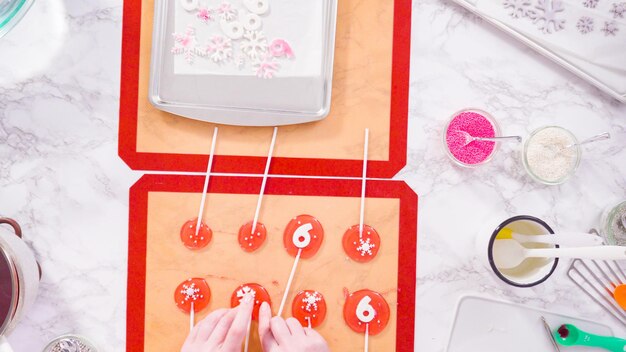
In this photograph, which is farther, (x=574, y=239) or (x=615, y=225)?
(x=615, y=225)

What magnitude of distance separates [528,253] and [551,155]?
181 millimetres

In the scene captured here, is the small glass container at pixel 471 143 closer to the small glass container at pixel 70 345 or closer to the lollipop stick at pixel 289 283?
the lollipop stick at pixel 289 283

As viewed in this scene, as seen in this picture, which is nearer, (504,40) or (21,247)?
(21,247)

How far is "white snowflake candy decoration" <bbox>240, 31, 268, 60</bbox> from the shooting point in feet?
2.87

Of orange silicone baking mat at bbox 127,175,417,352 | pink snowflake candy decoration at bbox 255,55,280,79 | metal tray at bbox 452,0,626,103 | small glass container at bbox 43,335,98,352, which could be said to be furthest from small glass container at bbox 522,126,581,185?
small glass container at bbox 43,335,98,352

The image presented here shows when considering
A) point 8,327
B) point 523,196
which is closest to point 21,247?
point 8,327

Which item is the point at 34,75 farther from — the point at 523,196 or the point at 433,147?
the point at 523,196

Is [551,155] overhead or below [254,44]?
below

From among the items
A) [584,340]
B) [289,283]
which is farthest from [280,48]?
[584,340]

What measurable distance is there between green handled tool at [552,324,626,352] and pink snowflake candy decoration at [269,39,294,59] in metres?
0.68

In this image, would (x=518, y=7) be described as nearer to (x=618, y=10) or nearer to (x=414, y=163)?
(x=618, y=10)

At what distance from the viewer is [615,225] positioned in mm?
947

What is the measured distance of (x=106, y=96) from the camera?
89cm

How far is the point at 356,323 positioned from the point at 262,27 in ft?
1.71
